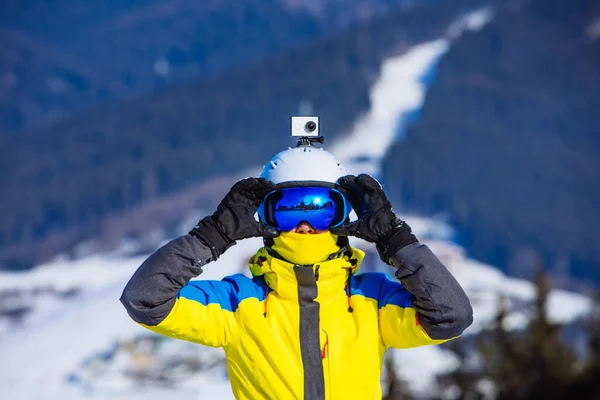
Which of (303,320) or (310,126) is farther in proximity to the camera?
(310,126)

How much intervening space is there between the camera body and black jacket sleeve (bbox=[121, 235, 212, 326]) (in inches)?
→ 29.0

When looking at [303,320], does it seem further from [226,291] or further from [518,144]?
[518,144]

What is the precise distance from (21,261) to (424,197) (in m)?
42.4

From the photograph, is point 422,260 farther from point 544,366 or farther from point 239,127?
point 239,127

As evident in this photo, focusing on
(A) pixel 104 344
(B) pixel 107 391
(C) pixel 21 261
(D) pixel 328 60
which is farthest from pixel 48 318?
(D) pixel 328 60

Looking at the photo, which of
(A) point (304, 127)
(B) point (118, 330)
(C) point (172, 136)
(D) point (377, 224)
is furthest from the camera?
(C) point (172, 136)

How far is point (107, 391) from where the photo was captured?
30.0m

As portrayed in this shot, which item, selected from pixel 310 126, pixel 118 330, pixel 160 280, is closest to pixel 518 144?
pixel 118 330

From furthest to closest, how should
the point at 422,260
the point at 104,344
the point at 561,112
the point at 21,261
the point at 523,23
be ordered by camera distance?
the point at 523,23, the point at 561,112, the point at 21,261, the point at 104,344, the point at 422,260

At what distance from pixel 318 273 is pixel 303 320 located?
0.65ft

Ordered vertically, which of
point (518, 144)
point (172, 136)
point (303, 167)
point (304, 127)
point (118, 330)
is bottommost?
point (118, 330)

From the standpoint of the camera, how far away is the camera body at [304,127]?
355cm

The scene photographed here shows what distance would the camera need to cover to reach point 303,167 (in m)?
3.37

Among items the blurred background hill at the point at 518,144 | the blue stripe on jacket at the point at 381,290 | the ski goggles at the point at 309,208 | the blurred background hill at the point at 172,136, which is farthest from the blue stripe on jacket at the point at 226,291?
the blurred background hill at the point at 172,136
